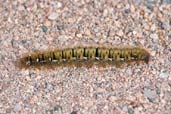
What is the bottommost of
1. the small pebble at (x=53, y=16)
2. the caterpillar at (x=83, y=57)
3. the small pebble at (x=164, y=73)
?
the small pebble at (x=164, y=73)

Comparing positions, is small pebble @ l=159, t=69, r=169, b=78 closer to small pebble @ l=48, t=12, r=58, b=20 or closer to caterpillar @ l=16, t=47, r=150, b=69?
caterpillar @ l=16, t=47, r=150, b=69

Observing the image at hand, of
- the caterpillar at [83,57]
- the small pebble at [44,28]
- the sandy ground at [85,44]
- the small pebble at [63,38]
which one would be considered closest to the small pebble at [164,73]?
the sandy ground at [85,44]

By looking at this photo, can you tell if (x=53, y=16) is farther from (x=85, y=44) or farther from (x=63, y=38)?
(x=85, y=44)

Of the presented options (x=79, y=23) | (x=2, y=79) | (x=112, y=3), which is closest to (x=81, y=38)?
(x=79, y=23)

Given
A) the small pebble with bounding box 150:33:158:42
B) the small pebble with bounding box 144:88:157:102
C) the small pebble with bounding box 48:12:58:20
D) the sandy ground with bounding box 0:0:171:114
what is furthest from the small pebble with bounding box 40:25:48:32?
the small pebble with bounding box 144:88:157:102

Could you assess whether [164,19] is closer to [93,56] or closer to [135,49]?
[135,49]

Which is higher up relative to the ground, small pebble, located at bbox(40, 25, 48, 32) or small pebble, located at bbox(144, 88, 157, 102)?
small pebble, located at bbox(40, 25, 48, 32)

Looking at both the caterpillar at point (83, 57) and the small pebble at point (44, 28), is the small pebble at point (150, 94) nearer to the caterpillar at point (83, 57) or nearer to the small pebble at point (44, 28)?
the caterpillar at point (83, 57)
